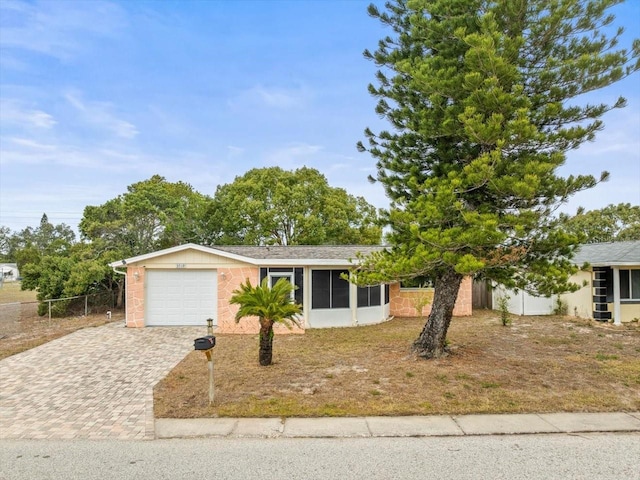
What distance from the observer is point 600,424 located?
5.18 m

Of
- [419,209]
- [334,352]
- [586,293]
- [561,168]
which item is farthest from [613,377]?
[586,293]

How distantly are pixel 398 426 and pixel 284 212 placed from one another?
836 inches

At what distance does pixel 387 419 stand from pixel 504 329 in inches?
365

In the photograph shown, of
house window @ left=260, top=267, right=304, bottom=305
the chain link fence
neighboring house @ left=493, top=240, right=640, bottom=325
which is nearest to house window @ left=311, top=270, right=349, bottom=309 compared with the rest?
house window @ left=260, top=267, right=304, bottom=305

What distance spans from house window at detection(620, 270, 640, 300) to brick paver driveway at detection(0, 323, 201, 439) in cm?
1527

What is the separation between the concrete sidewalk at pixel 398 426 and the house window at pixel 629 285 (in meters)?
11.6

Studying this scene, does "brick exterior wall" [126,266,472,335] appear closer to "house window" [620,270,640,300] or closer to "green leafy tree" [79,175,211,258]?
"green leafy tree" [79,175,211,258]

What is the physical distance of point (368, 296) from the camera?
578 inches

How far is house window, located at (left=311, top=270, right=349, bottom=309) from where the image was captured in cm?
1358

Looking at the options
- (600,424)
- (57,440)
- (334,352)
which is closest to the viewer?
(57,440)

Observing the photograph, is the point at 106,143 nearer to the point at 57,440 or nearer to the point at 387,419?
the point at 57,440

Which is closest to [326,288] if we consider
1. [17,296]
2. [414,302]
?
[414,302]

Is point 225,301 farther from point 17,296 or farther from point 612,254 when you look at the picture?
point 17,296

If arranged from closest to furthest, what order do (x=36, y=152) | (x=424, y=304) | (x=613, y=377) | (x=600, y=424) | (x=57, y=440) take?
(x=57, y=440) < (x=600, y=424) < (x=613, y=377) < (x=424, y=304) < (x=36, y=152)
